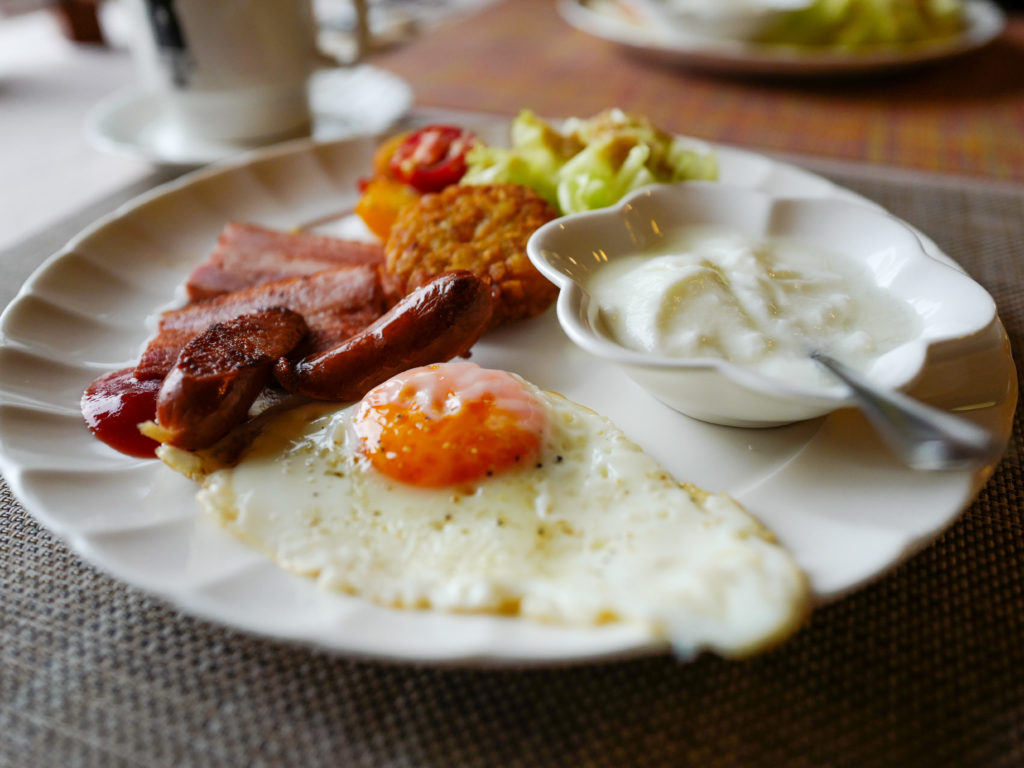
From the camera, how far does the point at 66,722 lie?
113 cm

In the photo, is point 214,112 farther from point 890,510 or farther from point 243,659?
point 890,510

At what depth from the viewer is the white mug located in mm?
2744

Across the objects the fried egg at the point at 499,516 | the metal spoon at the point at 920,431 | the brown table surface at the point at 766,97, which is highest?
the metal spoon at the point at 920,431

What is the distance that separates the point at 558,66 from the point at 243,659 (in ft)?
11.6

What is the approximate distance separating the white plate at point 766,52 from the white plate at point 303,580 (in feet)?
6.48

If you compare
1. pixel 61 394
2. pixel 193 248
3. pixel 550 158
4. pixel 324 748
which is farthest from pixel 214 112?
pixel 324 748

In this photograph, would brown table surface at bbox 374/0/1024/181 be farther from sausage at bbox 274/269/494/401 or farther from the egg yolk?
the egg yolk

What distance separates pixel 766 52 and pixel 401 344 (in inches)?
112

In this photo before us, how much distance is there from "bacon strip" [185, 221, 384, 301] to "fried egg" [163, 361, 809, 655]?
64 centimetres

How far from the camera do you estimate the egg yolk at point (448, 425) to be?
1418 millimetres

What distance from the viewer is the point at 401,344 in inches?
65.2

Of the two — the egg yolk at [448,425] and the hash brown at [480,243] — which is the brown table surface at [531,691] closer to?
the egg yolk at [448,425]

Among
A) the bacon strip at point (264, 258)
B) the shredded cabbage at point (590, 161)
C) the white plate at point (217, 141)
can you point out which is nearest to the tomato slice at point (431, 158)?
the shredded cabbage at point (590, 161)

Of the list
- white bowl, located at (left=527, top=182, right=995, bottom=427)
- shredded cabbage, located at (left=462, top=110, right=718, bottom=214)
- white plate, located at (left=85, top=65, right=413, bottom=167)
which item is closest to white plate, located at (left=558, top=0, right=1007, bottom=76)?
white plate, located at (left=85, top=65, right=413, bottom=167)
